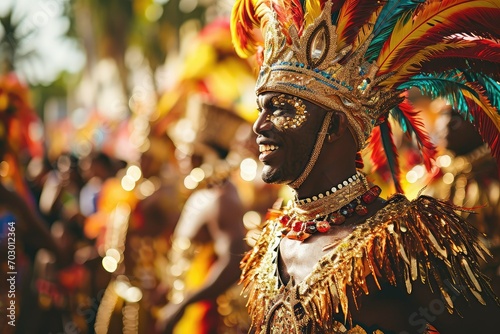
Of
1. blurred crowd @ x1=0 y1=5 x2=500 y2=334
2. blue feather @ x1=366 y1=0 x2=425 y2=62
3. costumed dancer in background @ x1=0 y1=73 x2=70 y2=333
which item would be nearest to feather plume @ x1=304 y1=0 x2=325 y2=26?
blue feather @ x1=366 y1=0 x2=425 y2=62

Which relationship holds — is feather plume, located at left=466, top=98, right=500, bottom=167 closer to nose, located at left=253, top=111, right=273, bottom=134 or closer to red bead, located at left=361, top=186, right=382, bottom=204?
red bead, located at left=361, top=186, right=382, bottom=204

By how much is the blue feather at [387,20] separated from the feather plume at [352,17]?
48mm

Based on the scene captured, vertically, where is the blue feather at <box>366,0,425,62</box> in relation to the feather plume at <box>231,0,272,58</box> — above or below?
above

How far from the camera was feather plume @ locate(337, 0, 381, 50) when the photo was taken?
360 cm

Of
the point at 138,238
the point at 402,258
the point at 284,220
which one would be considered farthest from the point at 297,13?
the point at 138,238

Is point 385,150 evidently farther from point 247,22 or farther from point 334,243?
point 247,22

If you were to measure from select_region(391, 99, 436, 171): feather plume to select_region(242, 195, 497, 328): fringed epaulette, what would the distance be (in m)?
0.63

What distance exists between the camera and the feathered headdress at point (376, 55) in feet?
11.5

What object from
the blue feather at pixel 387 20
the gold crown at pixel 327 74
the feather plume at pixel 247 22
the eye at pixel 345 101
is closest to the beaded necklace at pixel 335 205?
the gold crown at pixel 327 74

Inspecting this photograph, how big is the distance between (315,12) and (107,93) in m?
18.6

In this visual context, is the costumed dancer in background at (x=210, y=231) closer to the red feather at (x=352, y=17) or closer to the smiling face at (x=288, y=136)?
the smiling face at (x=288, y=136)

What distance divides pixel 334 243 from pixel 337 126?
1.68 feet

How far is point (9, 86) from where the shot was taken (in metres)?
8.34

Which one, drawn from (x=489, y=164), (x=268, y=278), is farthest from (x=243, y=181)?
(x=268, y=278)
